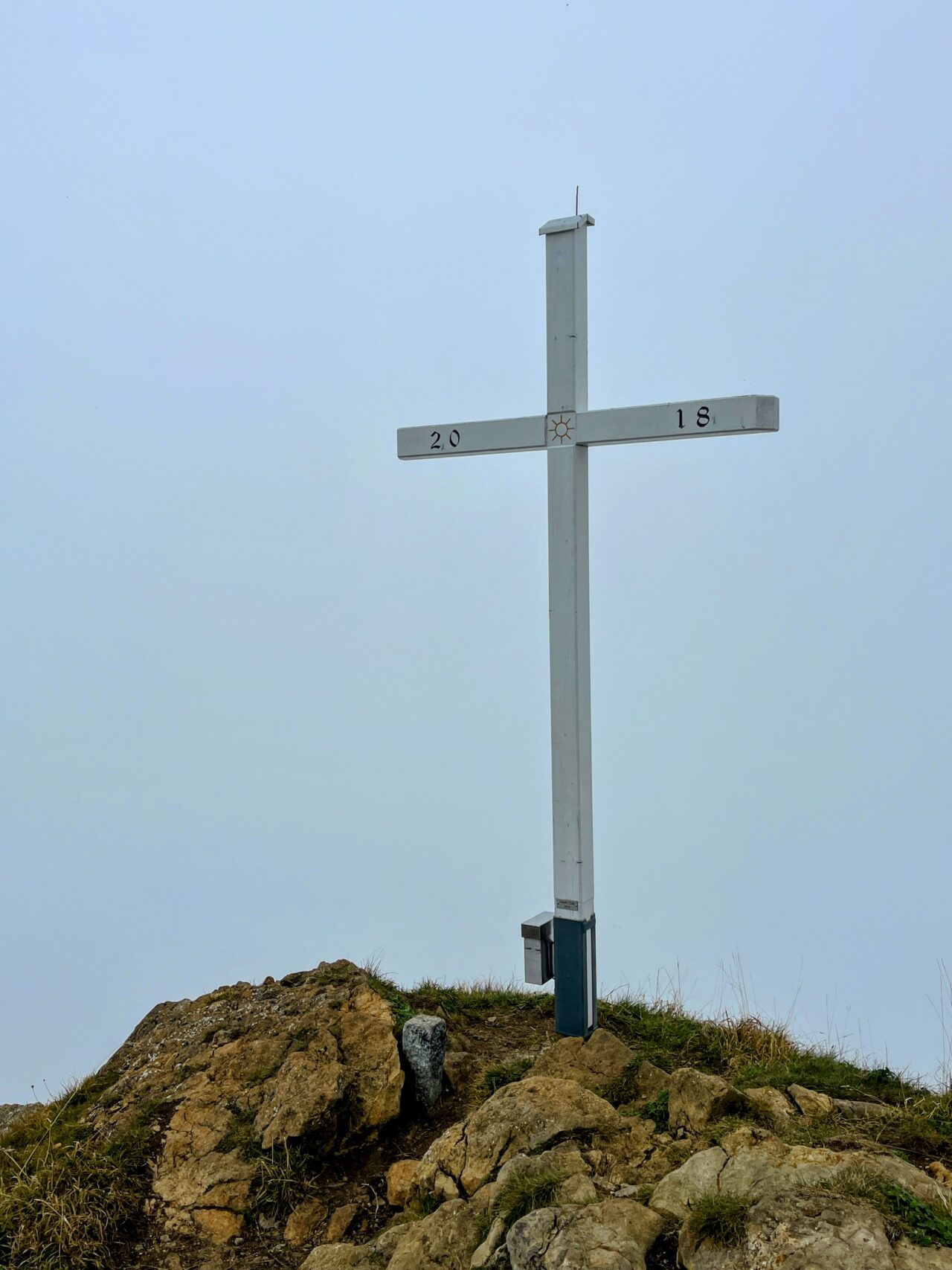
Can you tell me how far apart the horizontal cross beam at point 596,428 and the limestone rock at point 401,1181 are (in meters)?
4.53

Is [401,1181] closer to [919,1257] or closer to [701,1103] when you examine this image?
[701,1103]

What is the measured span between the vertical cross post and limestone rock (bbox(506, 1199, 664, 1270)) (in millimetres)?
2736

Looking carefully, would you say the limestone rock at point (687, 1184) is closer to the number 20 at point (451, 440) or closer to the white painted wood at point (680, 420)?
the white painted wood at point (680, 420)

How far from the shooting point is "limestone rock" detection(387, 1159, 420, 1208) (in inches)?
260

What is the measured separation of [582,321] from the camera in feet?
26.1

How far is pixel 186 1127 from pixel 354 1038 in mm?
1149

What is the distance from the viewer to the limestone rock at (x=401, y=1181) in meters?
6.61

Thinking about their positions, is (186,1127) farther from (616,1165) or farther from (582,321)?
(582,321)

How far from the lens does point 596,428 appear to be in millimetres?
7844

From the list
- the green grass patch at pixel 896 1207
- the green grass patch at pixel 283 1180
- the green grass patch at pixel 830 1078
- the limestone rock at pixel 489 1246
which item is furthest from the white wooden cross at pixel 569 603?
the green grass patch at pixel 896 1207

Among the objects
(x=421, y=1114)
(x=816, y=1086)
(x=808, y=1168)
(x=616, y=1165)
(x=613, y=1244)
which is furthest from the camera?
(x=421, y=1114)

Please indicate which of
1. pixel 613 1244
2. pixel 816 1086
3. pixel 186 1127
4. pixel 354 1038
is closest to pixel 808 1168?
pixel 613 1244

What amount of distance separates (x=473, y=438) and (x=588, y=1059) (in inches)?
166

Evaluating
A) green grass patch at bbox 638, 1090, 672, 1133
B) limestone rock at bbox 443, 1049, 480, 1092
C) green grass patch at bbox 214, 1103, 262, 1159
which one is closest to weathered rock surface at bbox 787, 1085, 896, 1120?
green grass patch at bbox 638, 1090, 672, 1133
